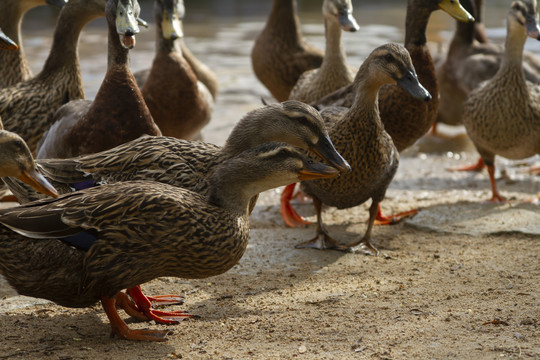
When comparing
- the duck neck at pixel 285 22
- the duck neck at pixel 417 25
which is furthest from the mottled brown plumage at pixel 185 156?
the duck neck at pixel 285 22

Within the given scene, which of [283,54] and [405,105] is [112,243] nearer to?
[405,105]

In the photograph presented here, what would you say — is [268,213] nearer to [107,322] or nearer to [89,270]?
[107,322]

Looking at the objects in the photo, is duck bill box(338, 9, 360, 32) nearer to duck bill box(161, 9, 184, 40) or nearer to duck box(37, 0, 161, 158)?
duck bill box(161, 9, 184, 40)

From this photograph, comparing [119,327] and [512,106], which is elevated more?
[512,106]

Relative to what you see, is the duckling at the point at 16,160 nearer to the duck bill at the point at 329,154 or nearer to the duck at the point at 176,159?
the duck at the point at 176,159

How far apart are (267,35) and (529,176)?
122 inches

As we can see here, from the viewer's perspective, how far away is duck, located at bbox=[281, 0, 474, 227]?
602 cm

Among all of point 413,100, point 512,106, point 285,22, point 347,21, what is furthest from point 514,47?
point 285,22

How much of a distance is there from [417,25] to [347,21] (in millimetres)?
628

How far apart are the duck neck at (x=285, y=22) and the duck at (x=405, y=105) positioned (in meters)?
2.02

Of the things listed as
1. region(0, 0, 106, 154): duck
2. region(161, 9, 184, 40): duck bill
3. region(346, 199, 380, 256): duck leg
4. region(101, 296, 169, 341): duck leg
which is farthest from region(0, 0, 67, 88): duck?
region(101, 296, 169, 341): duck leg

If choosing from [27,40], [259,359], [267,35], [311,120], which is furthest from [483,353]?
[27,40]

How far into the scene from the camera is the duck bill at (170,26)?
20.6 ft

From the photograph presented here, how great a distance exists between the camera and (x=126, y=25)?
16.2 ft
